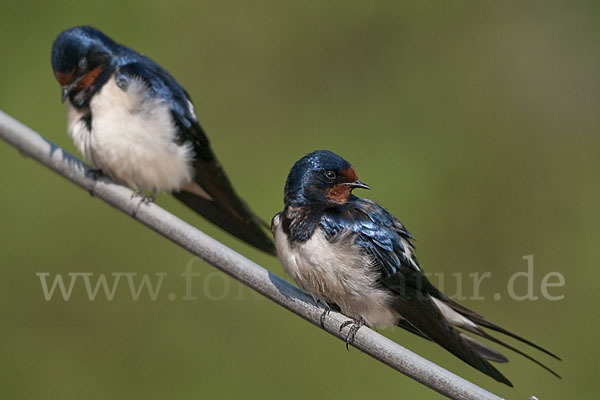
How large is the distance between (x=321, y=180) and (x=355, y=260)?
0.14m

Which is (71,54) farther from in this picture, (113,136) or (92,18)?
(92,18)

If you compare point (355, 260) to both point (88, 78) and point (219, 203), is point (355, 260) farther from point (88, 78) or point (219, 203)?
point (88, 78)

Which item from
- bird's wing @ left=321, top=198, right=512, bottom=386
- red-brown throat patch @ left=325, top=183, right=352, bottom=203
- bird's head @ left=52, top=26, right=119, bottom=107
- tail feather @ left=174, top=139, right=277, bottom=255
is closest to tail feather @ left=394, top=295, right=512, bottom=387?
bird's wing @ left=321, top=198, right=512, bottom=386

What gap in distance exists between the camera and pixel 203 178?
1.28 m

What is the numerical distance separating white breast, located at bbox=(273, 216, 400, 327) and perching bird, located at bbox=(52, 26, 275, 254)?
10.2 inches

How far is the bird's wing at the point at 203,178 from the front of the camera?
1168 millimetres

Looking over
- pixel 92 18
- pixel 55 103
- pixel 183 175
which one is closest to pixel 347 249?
pixel 183 175

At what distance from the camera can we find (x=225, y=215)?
1205 mm

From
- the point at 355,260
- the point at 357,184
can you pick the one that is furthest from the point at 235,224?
the point at 357,184

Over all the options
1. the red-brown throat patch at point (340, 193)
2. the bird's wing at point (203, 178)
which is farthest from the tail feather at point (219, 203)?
the red-brown throat patch at point (340, 193)

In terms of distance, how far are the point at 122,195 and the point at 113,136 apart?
1.29ft

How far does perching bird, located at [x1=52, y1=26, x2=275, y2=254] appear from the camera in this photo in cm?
116

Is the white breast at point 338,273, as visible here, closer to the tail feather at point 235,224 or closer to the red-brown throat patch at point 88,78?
the tail feather at point 235,224

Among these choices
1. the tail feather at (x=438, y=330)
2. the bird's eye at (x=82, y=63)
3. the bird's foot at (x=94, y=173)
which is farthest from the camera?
the bird's eye at (x=82, y=63)
